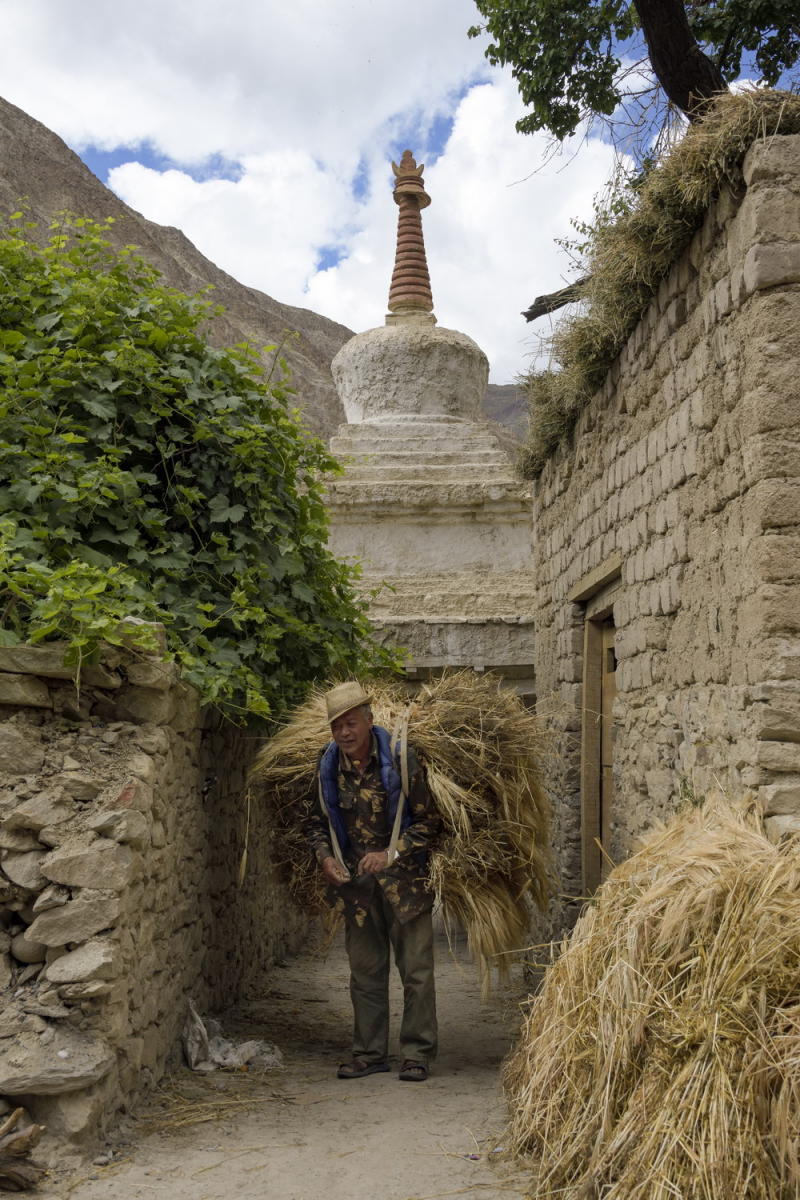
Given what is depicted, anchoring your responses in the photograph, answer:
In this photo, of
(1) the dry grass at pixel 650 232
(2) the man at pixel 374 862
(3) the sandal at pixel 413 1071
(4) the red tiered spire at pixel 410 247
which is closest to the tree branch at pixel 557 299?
(1) the dry grass at pixel 650 232

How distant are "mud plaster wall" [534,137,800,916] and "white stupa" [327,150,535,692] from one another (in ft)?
14.0

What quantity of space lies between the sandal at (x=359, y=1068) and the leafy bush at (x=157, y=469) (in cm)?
168

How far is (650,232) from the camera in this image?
460cm

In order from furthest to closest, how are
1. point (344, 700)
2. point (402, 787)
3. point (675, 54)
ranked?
point (675, 54)
point (402, 787)
point (344, 700)

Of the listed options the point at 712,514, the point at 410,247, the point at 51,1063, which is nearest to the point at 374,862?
the point at 51,1063

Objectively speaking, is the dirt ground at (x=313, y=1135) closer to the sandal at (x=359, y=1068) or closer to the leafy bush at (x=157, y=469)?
the sandal at (x=359, y=1068)

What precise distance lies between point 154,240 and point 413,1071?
33.5m

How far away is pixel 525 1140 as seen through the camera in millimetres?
3621

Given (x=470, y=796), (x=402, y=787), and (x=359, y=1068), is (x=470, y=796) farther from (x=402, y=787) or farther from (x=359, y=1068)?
(x=359, y=1068)

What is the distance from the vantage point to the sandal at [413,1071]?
495 centimetres

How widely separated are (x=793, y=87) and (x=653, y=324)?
121cm

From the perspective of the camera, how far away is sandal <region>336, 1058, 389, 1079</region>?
16.4 ft

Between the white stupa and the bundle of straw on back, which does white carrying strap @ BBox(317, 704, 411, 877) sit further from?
the white stupa

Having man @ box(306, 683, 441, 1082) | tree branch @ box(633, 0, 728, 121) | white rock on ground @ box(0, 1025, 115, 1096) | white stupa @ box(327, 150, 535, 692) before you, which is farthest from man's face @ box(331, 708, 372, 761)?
white stupa @ box(327, 150, 535, 692)
